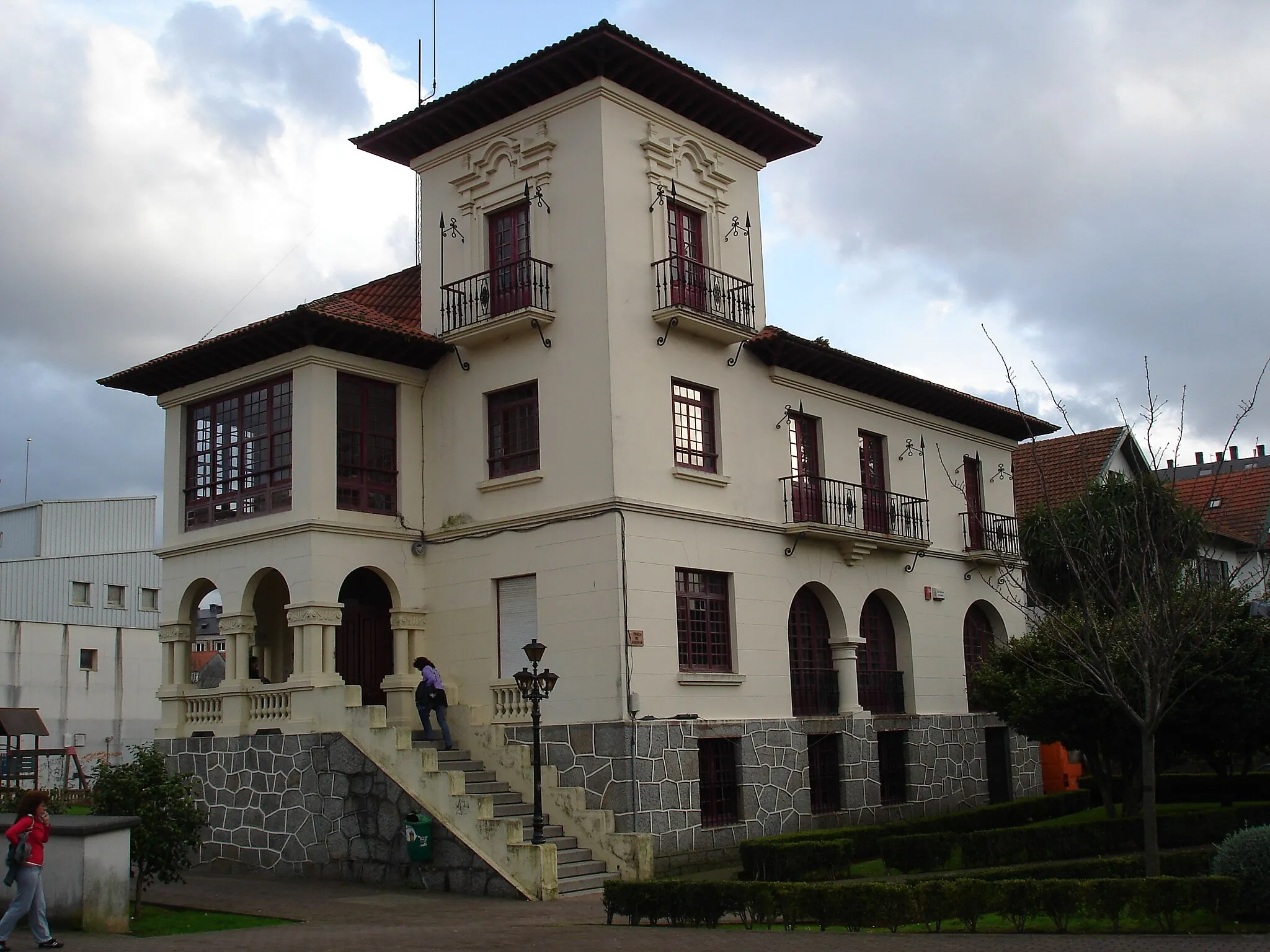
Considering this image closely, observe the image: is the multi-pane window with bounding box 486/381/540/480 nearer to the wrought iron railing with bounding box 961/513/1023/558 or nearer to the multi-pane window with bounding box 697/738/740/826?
the multi-pane window with bounding box 697/738/740/826

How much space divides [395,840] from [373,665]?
5.27 metres

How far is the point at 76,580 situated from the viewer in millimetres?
47688

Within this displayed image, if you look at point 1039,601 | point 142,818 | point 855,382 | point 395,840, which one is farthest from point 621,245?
point 142,818

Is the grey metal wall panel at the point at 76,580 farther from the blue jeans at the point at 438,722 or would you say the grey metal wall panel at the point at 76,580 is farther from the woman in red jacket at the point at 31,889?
the woman in red jacket at the point at 31,889

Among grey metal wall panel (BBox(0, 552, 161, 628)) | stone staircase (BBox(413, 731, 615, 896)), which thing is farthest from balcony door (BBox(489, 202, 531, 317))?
grey metal wall panel (BBox(0, 552, 161, 628))

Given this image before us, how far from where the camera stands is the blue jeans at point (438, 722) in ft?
70.7

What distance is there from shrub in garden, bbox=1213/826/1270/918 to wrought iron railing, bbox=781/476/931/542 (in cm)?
1120

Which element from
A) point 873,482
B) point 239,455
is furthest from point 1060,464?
point 239,455

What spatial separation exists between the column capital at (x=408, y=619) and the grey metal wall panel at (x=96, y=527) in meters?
30.3

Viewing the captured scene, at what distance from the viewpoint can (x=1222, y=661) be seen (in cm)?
2302

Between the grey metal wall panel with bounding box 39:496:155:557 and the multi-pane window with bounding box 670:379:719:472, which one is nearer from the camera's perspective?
the multi-pane window with bounding box 670:379:719:472

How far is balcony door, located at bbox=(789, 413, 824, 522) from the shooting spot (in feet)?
Result: 82.0

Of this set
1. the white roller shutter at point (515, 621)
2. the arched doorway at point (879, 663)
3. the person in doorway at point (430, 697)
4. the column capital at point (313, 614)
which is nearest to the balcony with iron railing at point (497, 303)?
the white roller shutter at point (515, 621)

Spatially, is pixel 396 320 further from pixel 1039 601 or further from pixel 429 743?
pixel 1039 601
